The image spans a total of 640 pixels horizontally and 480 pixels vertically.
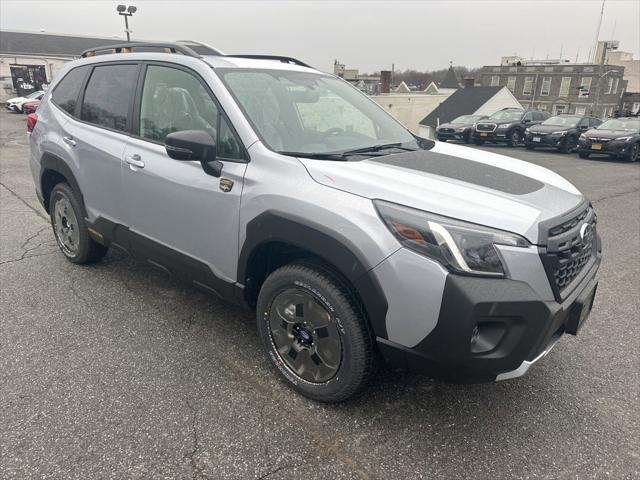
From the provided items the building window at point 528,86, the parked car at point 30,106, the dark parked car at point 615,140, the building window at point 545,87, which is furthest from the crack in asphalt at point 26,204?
the building window at point 528,86

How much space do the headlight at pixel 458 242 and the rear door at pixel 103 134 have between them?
2314mm

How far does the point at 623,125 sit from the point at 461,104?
24542 millimetres

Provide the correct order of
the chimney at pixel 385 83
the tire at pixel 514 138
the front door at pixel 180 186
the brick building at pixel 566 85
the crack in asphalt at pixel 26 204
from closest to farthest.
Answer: the front door at pixel 180 186
the crack in asphalt at pixel 26 204
the tire at pixel 514 138
the chimney at pixel 385 83
the brick building at pixel 566 85

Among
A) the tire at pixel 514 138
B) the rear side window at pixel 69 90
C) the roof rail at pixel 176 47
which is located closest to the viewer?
the roof rail at pixel 176 47

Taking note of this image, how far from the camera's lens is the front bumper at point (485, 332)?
6.33 ft

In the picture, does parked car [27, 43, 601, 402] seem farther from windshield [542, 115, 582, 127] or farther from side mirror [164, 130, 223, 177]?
Answer: windshield [542, 115, 582, 127]

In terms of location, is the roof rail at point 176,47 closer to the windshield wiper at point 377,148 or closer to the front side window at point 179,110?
the front side window at point 179,110

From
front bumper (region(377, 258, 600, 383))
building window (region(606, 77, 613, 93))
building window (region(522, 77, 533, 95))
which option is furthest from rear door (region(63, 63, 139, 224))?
building window (region(606, 77, 613, 93))

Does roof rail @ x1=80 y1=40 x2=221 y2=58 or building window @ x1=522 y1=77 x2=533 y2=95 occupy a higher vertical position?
building window @ x1=522 y1=77 x2=533 y2=95

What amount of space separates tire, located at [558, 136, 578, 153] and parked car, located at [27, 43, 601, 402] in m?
17.5

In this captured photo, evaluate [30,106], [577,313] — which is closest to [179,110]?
[577,313]

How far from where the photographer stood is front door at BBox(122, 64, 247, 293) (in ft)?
8.84

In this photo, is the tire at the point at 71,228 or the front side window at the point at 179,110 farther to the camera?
the tire at the point at 71,228

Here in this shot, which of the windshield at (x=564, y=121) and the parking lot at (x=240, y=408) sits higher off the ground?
the windshield at (x=564, y=121)
